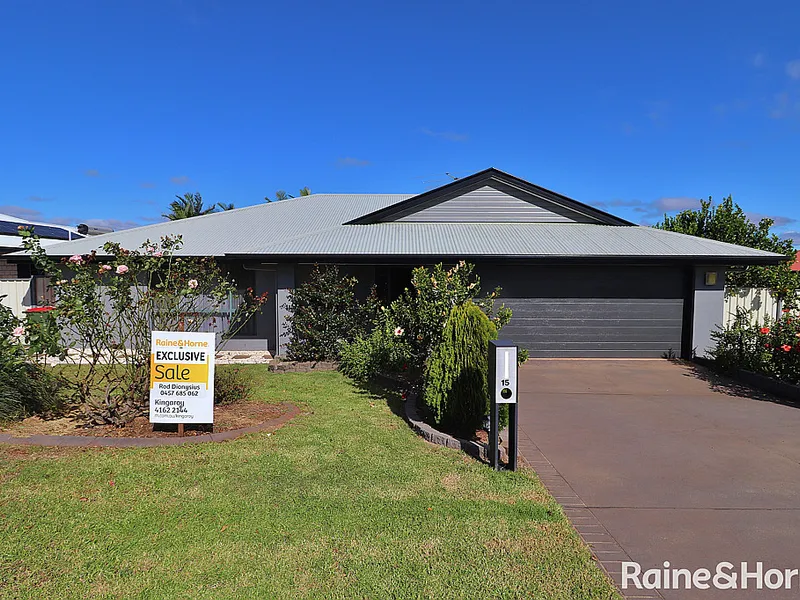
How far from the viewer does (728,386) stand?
8.93 m

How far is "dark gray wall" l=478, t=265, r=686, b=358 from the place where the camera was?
11.7m

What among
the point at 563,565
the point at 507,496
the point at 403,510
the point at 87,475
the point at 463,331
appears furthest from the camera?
the point at 463,331

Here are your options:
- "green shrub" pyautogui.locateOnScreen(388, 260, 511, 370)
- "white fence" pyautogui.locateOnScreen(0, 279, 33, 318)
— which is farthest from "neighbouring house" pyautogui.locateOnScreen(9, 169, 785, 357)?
"green shrub" pyautogui.locateOnScreen(388, 260, 511, 370)

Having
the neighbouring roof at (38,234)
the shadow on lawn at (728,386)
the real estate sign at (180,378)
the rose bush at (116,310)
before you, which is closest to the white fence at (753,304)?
the shadow on lawn at (728,386)

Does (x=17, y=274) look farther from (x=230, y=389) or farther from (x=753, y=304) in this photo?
(x=753, y=304)

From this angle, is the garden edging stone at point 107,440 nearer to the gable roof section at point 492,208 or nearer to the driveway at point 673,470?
the driveway at point 673,470

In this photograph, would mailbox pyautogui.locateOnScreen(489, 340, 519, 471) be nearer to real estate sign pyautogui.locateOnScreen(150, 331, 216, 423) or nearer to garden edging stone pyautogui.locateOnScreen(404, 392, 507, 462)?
garden edging stone pyautogui.locateOnScreen(404, 392, 507, 462)

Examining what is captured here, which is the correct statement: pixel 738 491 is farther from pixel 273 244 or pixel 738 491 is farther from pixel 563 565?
pixel 273 244

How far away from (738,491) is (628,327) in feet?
25.6

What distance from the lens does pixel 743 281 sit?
1481cm

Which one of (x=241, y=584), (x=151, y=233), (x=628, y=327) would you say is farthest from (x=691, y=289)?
(x=151, y=233)

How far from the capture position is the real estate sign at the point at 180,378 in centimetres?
567

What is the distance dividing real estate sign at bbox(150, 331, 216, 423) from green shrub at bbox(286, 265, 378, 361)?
4.57 m

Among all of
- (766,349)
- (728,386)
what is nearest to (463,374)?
(728,386)
